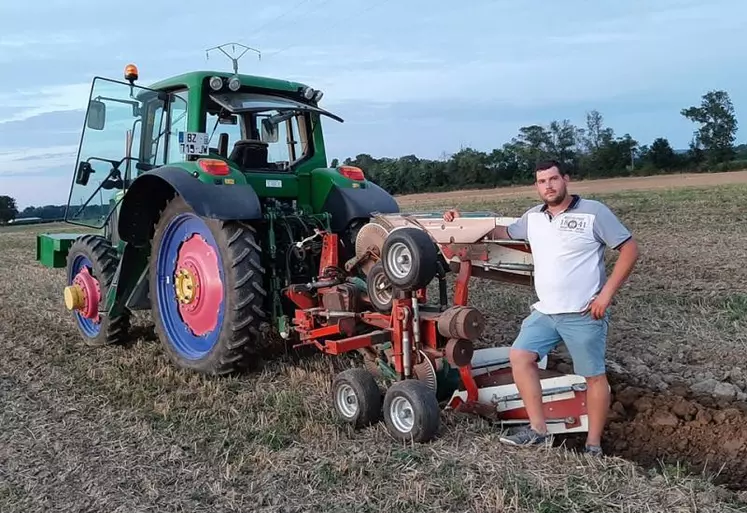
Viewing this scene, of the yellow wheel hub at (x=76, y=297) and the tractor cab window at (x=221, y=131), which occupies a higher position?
the tractor cab window at (x=221, y=131)

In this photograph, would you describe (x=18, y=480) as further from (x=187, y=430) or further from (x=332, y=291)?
(x=332, y=291)

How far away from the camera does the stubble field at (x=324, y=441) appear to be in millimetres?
3053

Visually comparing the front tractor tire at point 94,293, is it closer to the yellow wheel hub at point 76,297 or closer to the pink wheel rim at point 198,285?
the yellow wheel hub at point 76,297

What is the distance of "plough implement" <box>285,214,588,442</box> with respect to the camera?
3785mm

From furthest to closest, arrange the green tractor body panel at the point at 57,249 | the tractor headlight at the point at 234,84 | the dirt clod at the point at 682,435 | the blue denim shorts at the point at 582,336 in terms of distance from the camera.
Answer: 1. the green tractor body panel at the point at 57,249
2. the tractor headlight at the point at 234,84
3. the dirt clod at the point at 682,435
4. the blue denim shorts at the point at 582,336

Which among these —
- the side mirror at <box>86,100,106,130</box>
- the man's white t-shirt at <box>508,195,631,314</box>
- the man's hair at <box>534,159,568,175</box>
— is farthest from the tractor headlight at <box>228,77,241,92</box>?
the man's white t-shirt at <box>508,195,631,314</box>

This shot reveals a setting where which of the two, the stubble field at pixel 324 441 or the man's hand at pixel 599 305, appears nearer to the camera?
the stubble field at pixel 324 441

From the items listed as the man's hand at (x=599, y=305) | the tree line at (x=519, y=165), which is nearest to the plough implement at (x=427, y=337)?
the man's hand at (x=599, y=305)

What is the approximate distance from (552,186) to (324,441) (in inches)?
68.7

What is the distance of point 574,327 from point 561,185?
71cm

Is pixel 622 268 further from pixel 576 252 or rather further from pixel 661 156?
pixel 661 156

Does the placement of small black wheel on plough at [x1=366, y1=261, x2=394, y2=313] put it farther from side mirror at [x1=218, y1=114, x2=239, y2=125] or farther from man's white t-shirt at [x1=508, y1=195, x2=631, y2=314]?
side mirror at [x1=218, y1=114, x2=239, y2=125]

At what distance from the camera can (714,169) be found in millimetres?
39625

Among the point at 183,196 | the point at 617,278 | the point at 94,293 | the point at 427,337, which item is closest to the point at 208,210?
the point at 183,196
